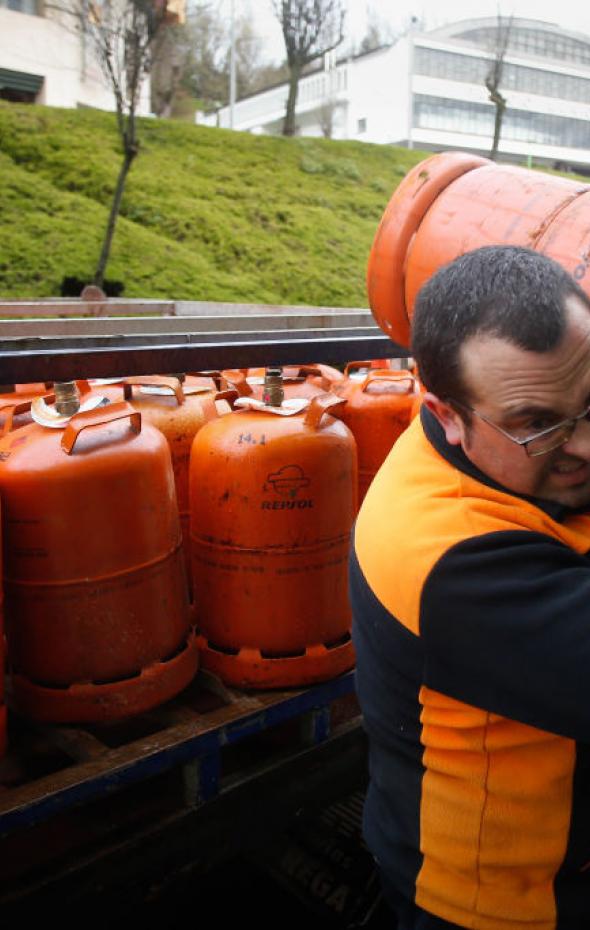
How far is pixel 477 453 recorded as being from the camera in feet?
4.06

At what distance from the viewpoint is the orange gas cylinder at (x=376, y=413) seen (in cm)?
326

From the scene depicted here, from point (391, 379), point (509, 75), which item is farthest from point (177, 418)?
point (509, 75)

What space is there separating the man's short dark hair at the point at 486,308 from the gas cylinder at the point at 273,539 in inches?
50.1

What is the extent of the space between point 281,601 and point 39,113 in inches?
746

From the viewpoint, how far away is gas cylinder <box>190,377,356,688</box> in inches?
98.9

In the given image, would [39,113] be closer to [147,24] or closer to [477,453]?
[147,24]

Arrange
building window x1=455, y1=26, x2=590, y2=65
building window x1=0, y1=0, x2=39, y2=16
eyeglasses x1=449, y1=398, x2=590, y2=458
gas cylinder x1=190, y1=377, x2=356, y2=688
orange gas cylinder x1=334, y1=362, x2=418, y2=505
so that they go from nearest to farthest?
eyeglasses x1=449, y1=398, x2=590, y2=458, gas cylinder x1=190, y1=377, x2=356, y2=688, orange gas cylinder x1=334, y1=362, x2=418, y2=505, building window x1=0, y1=0, x2=39, y2=16, building window x1=455, y1=26, x2=590, y2=65

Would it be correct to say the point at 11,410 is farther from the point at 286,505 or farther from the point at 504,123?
the point at 504,123

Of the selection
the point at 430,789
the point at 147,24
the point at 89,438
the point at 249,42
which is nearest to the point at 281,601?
the point at 89,438

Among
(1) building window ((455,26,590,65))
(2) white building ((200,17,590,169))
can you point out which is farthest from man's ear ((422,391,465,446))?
(1) building window ((455,26,590,65))

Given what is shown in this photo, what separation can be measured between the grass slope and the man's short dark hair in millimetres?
12947

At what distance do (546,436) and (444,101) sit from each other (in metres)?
51.6

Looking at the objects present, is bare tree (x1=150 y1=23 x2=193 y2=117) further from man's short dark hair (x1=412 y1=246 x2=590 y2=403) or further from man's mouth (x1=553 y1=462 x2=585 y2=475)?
man's mouth (x1=553 y1=462 x2=585 y2=475)

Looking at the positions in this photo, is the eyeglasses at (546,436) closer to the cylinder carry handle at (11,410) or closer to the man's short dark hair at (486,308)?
the man's short dark hair at (486,308)
